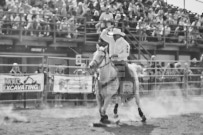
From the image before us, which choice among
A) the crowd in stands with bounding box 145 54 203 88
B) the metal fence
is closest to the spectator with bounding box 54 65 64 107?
the metal fence

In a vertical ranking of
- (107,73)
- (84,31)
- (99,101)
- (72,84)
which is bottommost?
(99,101)

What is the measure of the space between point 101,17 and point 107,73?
783cm

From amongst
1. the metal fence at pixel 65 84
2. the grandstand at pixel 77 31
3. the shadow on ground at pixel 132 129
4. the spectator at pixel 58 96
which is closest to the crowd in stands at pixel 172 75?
the metal fence at pixel 65 84

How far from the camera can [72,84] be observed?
12.4 m

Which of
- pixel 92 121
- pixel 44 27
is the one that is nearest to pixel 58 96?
pixel 44 27

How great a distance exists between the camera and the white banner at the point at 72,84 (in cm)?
1220

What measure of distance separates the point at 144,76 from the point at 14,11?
5592mm

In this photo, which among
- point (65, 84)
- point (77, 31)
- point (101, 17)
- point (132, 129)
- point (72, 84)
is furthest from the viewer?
point (101, 17)

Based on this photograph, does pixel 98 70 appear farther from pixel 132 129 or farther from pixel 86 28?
pixel 86 28

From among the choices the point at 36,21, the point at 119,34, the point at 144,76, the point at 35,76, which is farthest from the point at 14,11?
the point at 119,34

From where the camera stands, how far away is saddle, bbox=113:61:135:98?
8.90 meters

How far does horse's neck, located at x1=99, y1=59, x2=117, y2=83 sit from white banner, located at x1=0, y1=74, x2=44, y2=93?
12.9 ft

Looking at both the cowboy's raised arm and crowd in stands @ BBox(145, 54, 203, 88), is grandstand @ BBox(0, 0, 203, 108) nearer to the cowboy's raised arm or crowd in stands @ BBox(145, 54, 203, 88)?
crowd in stands @ BBox(145, 54, 203, 88)

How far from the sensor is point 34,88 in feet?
38.7
